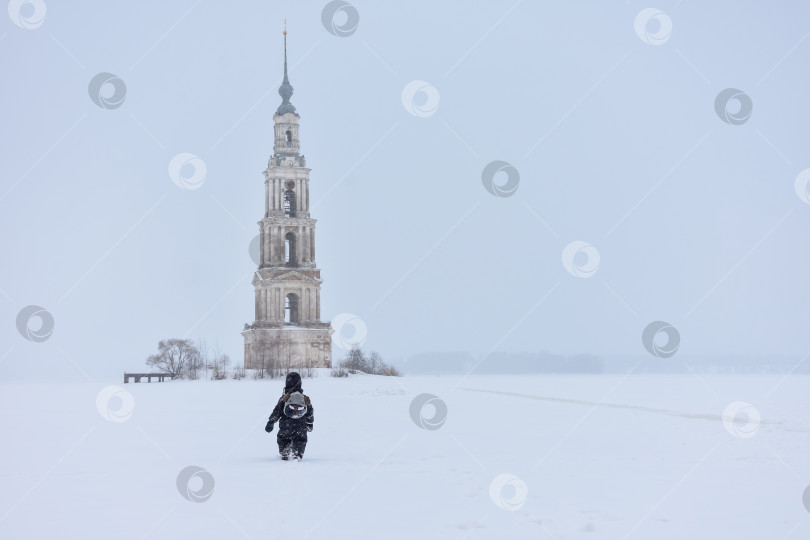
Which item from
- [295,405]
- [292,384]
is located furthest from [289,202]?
[295,405]

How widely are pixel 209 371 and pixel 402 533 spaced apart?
60.1m

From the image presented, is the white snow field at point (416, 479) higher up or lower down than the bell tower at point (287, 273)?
lower down

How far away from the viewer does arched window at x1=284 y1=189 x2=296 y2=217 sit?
78.2 m

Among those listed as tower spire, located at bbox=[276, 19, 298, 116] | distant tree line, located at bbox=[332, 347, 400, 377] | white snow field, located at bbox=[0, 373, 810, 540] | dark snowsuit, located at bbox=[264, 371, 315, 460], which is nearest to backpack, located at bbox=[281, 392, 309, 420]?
dark snowsuit, located at bbox=[264, 371, 315, 460]

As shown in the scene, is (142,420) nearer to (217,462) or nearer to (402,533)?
(217,462)

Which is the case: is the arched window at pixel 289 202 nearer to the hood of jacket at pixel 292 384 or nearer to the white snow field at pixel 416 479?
the white snow field at pixel 416 479

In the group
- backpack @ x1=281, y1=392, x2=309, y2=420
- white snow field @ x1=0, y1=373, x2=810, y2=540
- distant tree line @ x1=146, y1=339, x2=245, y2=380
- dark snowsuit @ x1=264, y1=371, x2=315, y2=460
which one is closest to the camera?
white snow field @ x1=0, y1=373, x2=810, y2=540

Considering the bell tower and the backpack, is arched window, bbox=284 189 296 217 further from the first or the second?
the backpack

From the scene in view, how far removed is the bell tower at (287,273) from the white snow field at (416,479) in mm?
47975

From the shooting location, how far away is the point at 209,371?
218 ft

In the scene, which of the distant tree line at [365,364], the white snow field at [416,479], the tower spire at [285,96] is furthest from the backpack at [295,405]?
the tower spire at [285,96]

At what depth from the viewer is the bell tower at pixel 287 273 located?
234 ft

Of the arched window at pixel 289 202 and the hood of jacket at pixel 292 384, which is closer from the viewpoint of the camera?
the hood of jacket at pixel 292 384

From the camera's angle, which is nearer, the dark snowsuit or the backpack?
the dark snowsuit
